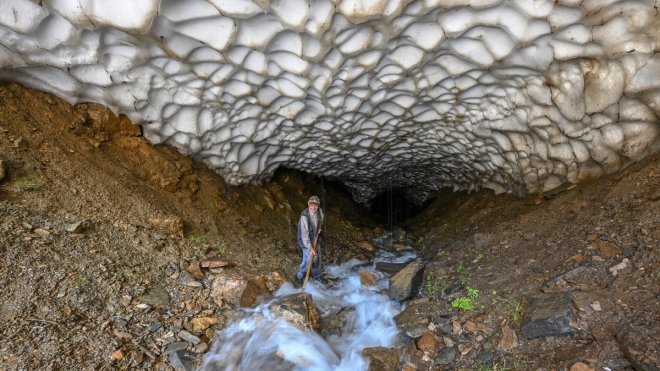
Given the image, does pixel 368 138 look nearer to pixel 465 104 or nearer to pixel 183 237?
pixel 465 104

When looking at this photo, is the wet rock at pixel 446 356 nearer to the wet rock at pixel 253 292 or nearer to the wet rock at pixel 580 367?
the wet rock at pixel 580 367

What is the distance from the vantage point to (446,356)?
10.1 feet

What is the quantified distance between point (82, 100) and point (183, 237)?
6.45ft

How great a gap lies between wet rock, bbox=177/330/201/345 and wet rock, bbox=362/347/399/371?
1.43 m

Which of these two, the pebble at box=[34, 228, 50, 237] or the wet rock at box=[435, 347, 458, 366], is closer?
the wet rock at box=[435, 347, 458, 366]

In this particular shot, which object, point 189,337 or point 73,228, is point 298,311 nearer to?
point 189,337

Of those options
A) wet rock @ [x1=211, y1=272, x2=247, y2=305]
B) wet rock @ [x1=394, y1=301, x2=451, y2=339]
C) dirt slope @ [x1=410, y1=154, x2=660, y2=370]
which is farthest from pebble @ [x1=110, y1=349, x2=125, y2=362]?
dirt slope @ [x1=410, y1=154, x2=660, y2=370]

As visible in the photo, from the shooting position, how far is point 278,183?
6562mm

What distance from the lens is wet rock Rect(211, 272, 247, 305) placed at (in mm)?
3732

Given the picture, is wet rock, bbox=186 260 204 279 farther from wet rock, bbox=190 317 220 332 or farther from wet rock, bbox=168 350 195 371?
wet rock, bbox=168 350 195 371

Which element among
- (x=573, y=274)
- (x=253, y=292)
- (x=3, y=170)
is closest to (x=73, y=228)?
(x=3, y=170)

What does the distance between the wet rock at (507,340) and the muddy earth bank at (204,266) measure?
0.04 ft

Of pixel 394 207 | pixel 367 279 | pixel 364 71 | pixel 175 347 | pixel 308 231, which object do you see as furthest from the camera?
pixel 394 207

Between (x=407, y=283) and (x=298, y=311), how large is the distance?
1.24 meters
